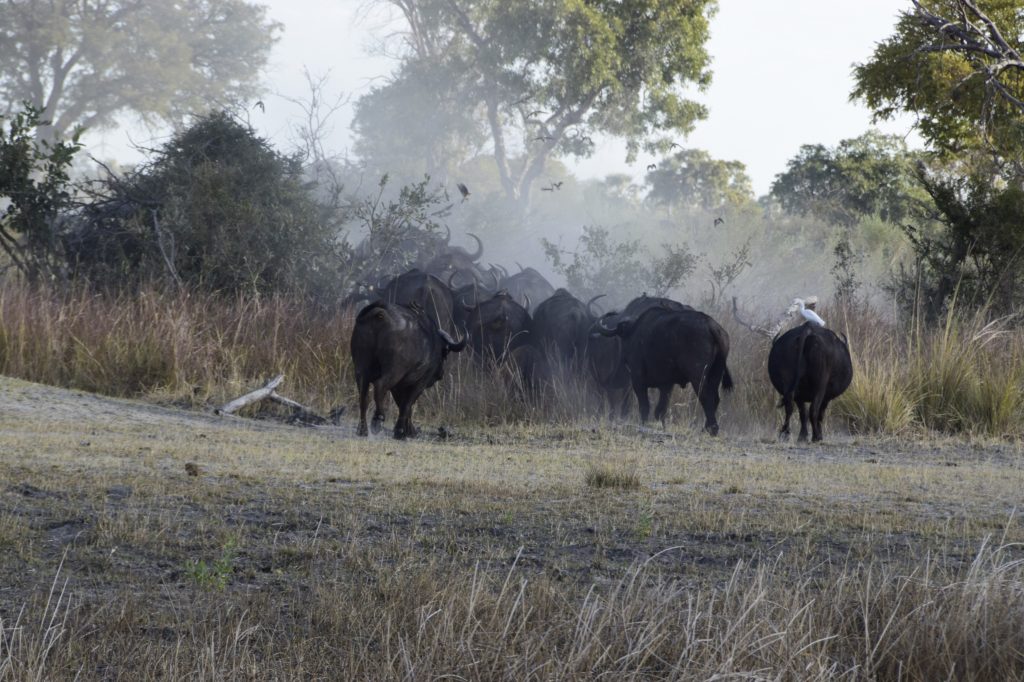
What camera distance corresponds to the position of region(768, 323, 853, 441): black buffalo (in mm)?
10953

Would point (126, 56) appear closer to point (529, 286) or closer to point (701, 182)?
point (701, 182)

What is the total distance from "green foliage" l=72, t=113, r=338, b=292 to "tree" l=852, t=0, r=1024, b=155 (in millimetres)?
9203

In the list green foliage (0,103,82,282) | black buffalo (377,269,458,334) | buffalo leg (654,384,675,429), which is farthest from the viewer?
green foliage (0,103,82,282)

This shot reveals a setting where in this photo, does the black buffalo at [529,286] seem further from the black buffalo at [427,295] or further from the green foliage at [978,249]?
the green foliage at [978,249]

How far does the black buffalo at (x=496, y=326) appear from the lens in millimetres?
13695

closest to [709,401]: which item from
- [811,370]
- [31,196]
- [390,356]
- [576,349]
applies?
[811,370]

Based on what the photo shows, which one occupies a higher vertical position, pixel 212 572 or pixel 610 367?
pixel 610 367

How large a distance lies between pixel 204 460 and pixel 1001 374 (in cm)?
790

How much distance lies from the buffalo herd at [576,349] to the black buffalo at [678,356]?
0.01 metres

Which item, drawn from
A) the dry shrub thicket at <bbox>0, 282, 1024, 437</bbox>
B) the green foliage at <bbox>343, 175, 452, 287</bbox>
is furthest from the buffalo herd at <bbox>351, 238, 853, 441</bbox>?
the green foliage at <bbox>343, 175, 452, 287</bbox>

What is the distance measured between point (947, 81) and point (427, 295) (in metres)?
10.1

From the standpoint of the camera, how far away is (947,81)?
19.6 m

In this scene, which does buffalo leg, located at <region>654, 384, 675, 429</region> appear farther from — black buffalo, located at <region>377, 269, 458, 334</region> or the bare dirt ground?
black buffalo, located at <region>377, 269, 458, 334</region>

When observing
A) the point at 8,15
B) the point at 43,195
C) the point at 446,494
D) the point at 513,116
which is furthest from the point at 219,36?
the point at 446,494
